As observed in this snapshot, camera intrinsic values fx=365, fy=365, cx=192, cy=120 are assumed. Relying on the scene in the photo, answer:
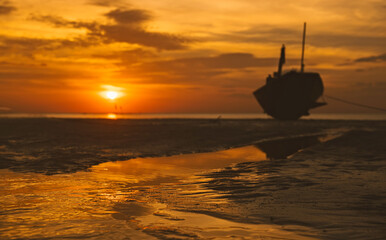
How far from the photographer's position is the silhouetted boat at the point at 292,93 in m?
64.3

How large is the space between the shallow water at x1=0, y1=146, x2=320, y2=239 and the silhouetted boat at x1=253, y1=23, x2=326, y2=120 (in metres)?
56.3

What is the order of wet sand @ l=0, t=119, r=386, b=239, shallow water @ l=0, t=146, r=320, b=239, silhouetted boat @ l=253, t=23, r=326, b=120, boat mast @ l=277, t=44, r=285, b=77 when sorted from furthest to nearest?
boat mast @ l=277, t=44, r=285, b=77 → silhouetted boat @ l=253, t=23, r=326, b=120 → wet sand @ l=0, t=119, r=386, b=239 → shallow water @ l=0, t=146, r=320, b=239

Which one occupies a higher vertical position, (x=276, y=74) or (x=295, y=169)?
(x=276, y=74)

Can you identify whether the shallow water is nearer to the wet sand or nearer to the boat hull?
the wet sand

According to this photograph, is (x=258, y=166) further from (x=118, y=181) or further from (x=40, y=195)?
(x=40, y=195)

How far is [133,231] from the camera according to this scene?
18.5 feet

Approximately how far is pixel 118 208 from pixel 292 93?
63400mm

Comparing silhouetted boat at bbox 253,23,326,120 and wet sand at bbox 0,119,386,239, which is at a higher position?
silhouetted boat at bbox 253,23,326,120

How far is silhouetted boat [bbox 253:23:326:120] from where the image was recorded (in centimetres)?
6431

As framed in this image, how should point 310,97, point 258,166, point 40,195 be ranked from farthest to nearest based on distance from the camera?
1. point 310,97
2. point 258,166
3. point 40,195

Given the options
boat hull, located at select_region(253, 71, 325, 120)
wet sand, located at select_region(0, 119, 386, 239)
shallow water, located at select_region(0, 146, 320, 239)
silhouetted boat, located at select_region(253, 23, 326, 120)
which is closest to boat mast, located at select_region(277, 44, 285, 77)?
silhouetted boat, located at select_region(253, 23, 326, 120)

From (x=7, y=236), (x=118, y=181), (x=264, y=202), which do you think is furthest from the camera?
(x=118, y=181)

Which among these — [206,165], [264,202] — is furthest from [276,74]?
[264,202]

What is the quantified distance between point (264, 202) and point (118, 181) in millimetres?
4472
